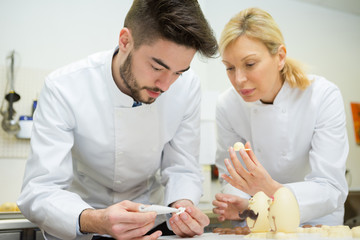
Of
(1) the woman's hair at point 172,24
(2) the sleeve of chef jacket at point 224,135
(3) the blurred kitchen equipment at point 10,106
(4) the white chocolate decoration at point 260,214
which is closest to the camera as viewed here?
(4) the white chocolate decoration at point 260,214

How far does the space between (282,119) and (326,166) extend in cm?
32

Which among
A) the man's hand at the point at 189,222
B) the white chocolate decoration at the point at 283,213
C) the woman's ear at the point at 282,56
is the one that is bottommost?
the man's hand at the point at 189,222

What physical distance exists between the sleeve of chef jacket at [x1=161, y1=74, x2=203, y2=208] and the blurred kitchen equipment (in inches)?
56.5

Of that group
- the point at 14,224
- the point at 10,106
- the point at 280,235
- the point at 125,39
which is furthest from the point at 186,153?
the point at 10,106

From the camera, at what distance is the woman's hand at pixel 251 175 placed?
1.31 meters

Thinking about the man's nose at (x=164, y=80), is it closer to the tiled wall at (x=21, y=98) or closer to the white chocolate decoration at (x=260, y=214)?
the white chocolate decoration at (x=260, y=214)

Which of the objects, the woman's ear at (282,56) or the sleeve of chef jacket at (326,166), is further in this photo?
the woman's ear at (282,56)

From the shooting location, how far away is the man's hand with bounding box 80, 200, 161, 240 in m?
1.05

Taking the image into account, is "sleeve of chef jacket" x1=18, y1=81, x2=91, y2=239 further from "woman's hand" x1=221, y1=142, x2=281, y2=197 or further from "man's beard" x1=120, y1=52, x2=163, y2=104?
"woman's hand" x1=221, y1=142, x2=281, y2=197

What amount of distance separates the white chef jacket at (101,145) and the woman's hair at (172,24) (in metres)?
0.28

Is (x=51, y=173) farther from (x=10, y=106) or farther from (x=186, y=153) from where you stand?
(x=10, y=106)

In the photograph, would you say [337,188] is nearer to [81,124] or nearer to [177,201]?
[177,201]

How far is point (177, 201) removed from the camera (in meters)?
1.45

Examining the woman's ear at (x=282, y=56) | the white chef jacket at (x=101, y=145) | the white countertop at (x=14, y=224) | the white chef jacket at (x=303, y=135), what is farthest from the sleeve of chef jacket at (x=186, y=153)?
the white countertop at (x=14, y=224)
